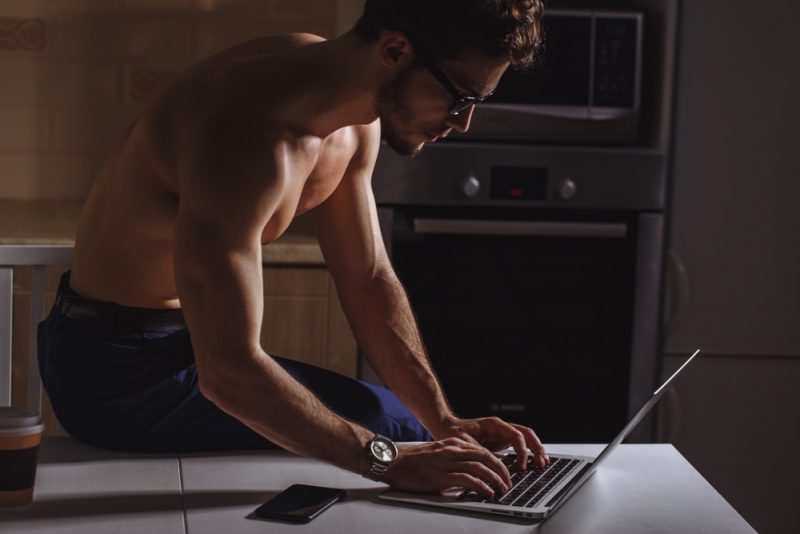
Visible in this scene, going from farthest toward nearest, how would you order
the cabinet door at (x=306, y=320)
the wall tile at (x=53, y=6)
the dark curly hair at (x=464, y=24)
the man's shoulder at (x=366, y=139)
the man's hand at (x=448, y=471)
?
1. the wall tile at (x=53, y=6)
2. the cabinet door at (x=306, y=320)
3. the man's shoulder at (x=366, y=139)
4. the dark curly hair at (x=464, y=24)
5. the man's hand at (x=448, y=471)

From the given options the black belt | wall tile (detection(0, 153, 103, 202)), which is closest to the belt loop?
the black belt

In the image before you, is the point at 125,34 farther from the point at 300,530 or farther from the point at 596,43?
the point at 300,530

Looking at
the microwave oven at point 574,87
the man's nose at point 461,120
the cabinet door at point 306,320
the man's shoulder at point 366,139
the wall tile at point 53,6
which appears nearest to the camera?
the man's nose at point 461,120

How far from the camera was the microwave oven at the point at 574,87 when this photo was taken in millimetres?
2719

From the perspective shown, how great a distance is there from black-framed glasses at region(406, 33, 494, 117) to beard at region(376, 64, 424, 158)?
23mm

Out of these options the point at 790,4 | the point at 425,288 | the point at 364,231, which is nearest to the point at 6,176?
the point at 425,288

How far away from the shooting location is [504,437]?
5.29 ft

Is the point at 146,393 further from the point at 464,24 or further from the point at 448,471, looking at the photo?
the point at 464,24

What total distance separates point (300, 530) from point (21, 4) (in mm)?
2233

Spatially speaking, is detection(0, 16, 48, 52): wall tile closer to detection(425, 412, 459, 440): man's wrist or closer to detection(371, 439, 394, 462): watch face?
detection(425, 412, 459, 440): man's wrist

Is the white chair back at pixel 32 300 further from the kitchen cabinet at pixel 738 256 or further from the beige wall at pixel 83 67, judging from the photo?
the kitchen cabinet at pixel 738 256

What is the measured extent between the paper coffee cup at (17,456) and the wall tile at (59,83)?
1.93 m

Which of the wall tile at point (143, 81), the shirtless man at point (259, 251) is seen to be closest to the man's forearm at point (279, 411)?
the shirtless man at point (259, 251)

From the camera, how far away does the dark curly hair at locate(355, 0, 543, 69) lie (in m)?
1.54
